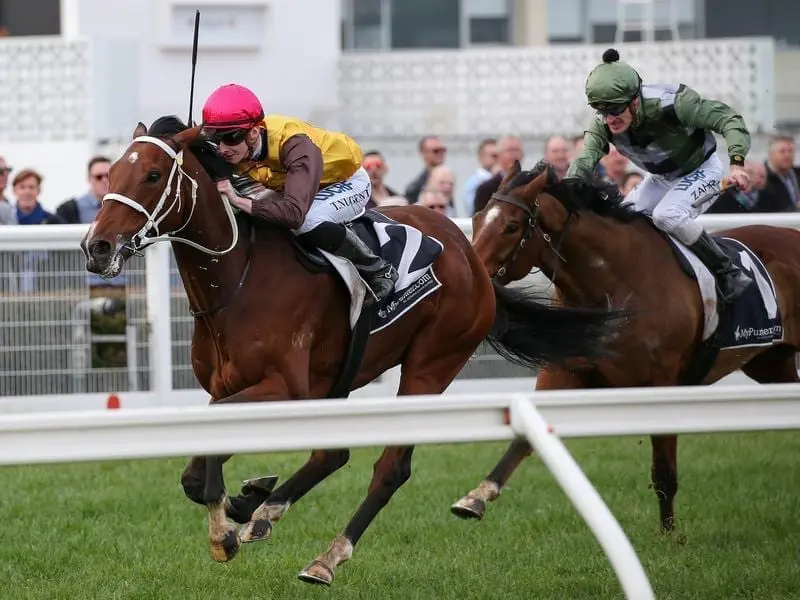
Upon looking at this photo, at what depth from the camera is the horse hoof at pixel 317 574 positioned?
189 inches

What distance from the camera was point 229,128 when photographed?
4.91 meters

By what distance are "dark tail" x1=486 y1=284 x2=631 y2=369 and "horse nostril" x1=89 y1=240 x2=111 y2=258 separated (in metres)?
2.07

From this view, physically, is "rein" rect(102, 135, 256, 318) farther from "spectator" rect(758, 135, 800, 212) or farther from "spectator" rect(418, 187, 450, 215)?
"spectator" rect(758, 135, 800, 212)

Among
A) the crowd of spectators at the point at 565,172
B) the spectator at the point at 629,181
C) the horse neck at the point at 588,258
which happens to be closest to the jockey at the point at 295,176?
the horse neck at the point at 588,258

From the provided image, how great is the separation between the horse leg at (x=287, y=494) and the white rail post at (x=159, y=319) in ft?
11.4

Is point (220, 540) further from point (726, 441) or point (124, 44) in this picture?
point (124, 44)

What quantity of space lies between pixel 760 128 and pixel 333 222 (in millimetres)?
9525

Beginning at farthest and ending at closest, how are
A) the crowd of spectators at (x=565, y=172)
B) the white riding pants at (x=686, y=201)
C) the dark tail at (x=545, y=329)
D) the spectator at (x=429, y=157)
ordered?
the spectator at (x=429, y=157) → the crowd of spectators at (x=565, y=172) → the white riding pants at (x=686, y=201) → the dark tail at (x=545, y=329)

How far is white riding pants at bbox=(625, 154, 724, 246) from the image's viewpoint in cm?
637

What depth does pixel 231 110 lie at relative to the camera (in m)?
4.88

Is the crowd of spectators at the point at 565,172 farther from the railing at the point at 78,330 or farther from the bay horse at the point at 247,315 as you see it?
the bay horse at the point at 247,315

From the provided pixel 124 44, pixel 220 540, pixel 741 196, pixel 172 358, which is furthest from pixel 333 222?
pixel 124 44

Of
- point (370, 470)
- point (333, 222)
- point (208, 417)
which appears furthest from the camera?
point (370, 470)

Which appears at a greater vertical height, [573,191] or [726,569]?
[573,191]
